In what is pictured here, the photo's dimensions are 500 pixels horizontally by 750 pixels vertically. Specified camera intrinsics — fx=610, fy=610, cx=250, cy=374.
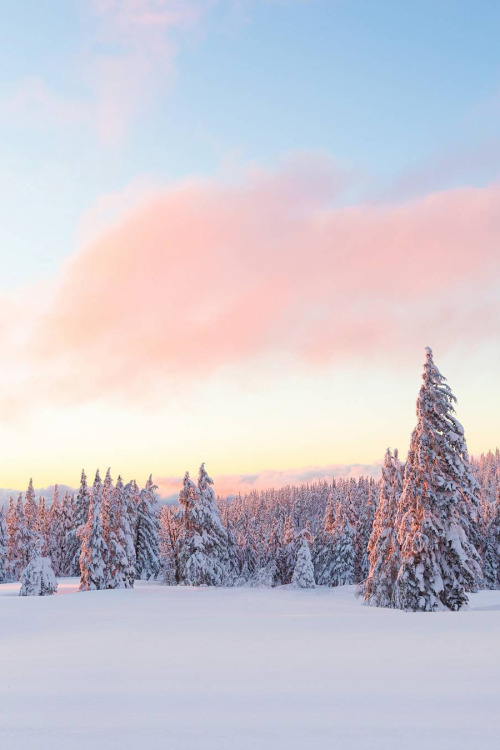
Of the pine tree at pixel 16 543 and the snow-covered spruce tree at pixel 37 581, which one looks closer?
the snow-covered spruce tree at pixel 37 581

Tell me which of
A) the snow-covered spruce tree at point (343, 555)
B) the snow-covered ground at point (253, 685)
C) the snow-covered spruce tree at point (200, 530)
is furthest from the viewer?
the snow-covered spruce tree at point (343, 555)

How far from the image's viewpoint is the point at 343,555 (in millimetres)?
71312

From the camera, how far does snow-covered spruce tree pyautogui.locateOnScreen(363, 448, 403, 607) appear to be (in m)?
31.3

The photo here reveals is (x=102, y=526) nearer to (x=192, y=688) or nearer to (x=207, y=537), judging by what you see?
(x=207, y=537)

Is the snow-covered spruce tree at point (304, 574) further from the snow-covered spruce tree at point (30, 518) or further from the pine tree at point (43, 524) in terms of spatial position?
the snow-covered spruce tree at point (30, 518)

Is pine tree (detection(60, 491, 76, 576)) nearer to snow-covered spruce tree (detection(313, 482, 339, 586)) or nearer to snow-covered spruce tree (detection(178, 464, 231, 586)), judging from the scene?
snow-covered spruce tree (detection(313, 482, 339, 586))

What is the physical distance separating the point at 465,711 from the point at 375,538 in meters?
29.5

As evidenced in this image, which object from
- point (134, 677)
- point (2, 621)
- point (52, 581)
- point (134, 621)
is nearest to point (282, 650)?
point (134, 677)

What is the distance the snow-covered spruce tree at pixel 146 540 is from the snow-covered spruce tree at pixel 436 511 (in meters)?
45.8

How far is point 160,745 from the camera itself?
6547mm

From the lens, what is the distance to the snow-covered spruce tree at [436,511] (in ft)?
84.2

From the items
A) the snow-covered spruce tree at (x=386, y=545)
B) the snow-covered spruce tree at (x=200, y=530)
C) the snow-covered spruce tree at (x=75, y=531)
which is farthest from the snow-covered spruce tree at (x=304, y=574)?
the snow-covered spruce tree at (x=386, y=545)

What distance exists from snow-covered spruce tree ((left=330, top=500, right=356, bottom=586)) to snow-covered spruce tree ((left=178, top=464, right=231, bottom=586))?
25.4 m

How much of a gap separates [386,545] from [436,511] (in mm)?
8754
